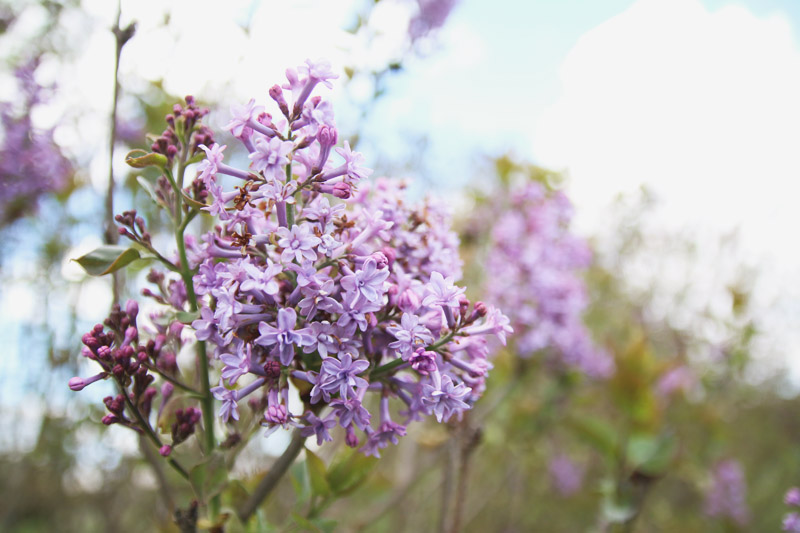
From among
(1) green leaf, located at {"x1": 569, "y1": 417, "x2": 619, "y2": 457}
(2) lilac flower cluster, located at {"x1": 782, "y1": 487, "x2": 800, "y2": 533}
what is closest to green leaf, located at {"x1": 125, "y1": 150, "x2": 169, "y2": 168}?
(2) lilac flower cluster, located at {"x1": 782, "y1": 487, "x2": 800, "y2": 533}

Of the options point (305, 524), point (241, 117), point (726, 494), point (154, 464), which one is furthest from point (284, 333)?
point (726, 494)

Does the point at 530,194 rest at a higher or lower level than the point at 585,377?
higher

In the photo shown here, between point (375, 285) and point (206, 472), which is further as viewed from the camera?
point (206, 472)

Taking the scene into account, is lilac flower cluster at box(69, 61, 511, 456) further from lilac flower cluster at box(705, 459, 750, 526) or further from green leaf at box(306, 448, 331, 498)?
lilac flower cluster at box(705, 459, 750, 526)

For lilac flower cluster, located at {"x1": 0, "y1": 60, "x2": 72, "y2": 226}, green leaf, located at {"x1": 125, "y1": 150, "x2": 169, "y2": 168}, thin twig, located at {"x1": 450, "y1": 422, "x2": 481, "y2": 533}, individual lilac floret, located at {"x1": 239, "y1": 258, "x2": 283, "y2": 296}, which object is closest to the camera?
individual lilac floret, located at {"x1": 239, "y1": 258, "x2": 283, "y2": 296}

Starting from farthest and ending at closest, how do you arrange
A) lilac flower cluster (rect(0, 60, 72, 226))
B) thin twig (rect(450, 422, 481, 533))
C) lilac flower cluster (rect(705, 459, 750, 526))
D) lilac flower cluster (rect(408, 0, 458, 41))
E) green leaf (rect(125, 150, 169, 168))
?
lilac flower cluster (rect(705, 459, 750, 526))
lilac flower cluster (rect(0, 60, 72, 226))
lilac flower cluster (rect(408, 0, 458, 41))
thin twig (rect(450, 422, 481, 533))
green leaf (rect(125, 150, 169, 168))

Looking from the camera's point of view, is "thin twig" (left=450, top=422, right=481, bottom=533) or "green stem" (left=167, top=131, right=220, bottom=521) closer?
"green stem" (left=167, top=131, right=220, bottom=521)

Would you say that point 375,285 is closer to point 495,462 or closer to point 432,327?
point 432,327

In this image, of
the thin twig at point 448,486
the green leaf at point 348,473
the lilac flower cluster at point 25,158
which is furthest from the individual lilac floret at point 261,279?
the lilac flower cluster at point 25,158

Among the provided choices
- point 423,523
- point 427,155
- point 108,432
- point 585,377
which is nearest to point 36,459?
point 108,432
